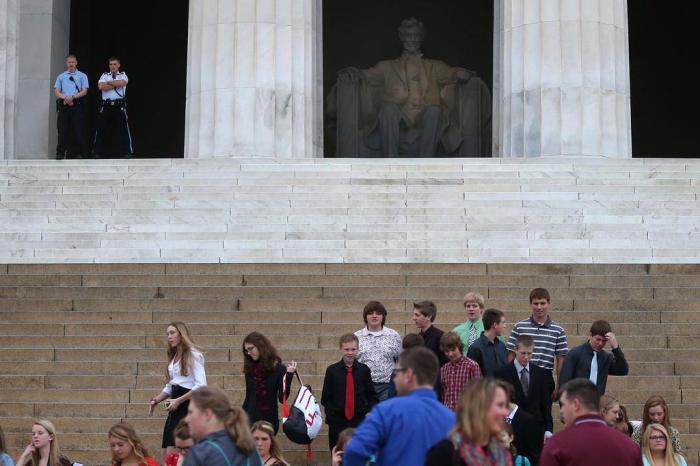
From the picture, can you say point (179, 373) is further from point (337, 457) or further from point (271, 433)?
point (337, 457)

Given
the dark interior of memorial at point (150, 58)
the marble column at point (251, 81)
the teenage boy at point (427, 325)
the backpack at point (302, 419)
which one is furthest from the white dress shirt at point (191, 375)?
the dark interior of memorial at point (150, 58)

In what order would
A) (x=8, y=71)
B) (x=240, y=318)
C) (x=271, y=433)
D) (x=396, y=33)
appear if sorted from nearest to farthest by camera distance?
(x=271, y=433) → (x=240, y=318) → (x=8, y=71) → (x=396, y=33)

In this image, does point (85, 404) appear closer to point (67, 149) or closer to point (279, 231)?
point (279, 231)

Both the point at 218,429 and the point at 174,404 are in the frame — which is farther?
the point at 174,404

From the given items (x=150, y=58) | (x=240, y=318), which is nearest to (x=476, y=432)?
(x=240, y=318)

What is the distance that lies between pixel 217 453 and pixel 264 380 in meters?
5.22

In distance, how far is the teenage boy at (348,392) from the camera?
13766 mm

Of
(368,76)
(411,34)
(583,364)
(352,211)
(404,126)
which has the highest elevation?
(411,34)

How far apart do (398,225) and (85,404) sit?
248 inches

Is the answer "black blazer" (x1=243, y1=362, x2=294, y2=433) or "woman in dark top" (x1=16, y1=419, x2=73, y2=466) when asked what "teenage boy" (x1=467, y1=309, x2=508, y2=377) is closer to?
"black blazer" (x1=243, y1=362, x2=294, y2=433)

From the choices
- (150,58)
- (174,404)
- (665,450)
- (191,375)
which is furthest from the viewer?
(150,58)

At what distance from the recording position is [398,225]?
2119cm

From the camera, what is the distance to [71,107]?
83.3ft

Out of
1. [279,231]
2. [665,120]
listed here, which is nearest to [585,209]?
[279,231]
